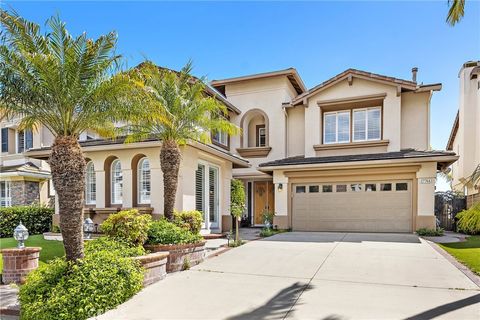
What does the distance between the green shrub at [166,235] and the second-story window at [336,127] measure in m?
12.1

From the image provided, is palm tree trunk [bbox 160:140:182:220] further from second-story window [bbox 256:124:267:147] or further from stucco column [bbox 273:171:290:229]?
second-story window [bbox 256:124:267:147]

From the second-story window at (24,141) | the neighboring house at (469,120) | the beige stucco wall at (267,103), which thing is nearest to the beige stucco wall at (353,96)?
the beige stucco wall at (267,103)

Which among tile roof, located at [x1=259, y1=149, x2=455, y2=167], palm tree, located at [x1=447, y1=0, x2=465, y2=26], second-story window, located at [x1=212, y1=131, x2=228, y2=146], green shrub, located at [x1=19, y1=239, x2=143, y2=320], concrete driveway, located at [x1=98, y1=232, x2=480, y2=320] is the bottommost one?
concrete driveway, located at [x1=98, y1=232, x2=480, y2=320]

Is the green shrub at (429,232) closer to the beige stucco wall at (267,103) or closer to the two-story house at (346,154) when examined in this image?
the two-story house at (346,154)

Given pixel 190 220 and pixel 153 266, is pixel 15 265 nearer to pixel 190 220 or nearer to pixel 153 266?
pixel 153 266

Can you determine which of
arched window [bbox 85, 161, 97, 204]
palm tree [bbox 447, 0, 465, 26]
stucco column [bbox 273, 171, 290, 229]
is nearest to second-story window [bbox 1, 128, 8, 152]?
arched window [bbox 85, 161, 97, 204]

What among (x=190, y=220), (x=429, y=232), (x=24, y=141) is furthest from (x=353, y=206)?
(x=24, y=141)

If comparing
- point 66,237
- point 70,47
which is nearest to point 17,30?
point 70,47

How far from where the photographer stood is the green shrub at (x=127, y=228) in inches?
301

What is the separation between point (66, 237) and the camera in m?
5.95

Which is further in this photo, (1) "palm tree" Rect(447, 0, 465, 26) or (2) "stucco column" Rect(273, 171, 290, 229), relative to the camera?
(2) "stucco column" Rect(273, 171, 290, 229)

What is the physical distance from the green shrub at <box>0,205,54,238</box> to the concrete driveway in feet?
40.7

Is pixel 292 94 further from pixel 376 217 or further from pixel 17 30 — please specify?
pixel 17 30

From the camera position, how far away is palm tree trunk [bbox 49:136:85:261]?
5.94m
